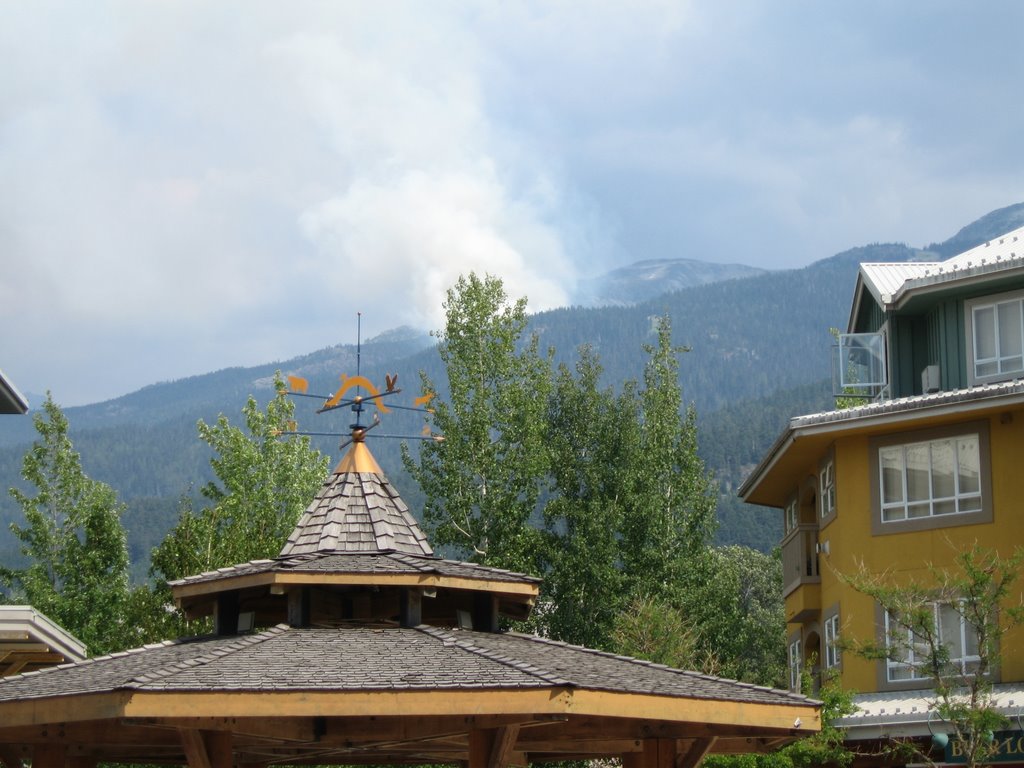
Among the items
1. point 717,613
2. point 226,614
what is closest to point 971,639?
point 226,614

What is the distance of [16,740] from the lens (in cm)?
1705

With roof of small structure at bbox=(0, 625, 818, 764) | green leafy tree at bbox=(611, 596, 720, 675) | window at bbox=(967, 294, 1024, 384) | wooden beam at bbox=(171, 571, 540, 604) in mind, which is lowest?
green leafy tree at bbox=(611, 596, 720, 675)

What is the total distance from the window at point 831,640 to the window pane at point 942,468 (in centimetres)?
446

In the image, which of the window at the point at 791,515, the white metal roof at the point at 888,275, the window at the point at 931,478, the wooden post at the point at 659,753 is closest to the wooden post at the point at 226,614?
the wooden post at the point at 659,753

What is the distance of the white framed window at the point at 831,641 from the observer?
37.3 m

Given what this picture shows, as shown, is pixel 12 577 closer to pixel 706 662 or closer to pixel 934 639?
pixel 706 662

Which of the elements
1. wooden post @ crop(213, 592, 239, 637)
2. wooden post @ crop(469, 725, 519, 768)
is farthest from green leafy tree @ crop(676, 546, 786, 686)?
wooden post @ crop(469, 725, 519, 768)

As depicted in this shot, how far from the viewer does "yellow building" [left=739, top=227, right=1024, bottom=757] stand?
109 feet

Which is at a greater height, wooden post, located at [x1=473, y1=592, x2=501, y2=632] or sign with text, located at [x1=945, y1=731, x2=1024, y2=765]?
wooden post, located at [x1=473, y1=592, x2=501, y2=632]

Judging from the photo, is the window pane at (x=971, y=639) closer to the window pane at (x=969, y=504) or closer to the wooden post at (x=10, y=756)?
the window pane at (x=969, y=504)

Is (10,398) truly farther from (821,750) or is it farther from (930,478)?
(930,478)

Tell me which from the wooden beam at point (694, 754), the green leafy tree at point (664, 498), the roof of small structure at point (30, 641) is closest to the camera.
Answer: the wooden beam at point (694, 754)

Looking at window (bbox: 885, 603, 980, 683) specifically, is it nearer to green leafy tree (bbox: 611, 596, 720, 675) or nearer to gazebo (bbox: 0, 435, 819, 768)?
green leafy tree (bbox: 611, 596, 720, 675)

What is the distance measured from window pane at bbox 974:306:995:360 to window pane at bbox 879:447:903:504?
307 cm
